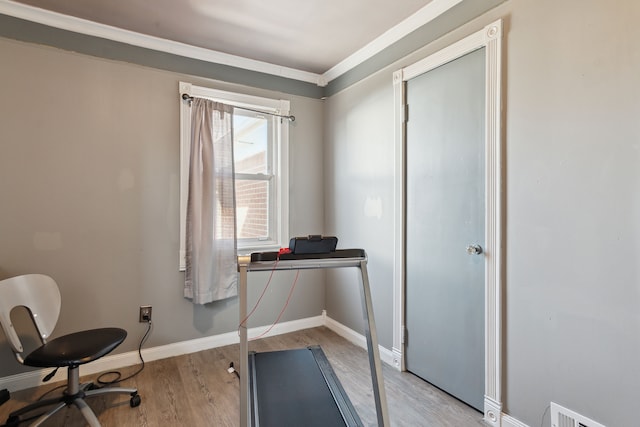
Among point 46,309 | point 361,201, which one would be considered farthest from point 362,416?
point 46,309

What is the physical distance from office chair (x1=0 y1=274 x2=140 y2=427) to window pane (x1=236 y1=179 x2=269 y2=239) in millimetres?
1352

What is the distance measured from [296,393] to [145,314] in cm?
149

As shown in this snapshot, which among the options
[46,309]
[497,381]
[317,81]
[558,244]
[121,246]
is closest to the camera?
[558,244]

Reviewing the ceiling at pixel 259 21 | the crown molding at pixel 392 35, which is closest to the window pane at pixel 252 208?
the ceiling at pixel 259 21

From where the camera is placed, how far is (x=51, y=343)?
74.6 inches

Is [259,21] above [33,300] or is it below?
above

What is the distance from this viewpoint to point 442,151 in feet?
7.04

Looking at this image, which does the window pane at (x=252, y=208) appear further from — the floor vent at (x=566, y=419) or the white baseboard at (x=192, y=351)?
the floor vent at (x=566, y=419)

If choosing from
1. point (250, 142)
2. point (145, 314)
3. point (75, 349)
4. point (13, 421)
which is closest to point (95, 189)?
point (145, 314)

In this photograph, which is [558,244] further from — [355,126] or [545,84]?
[355,126]

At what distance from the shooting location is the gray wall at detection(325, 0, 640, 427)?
1.33m

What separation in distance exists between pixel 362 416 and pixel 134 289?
1.96 m

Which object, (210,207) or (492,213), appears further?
(210,207)

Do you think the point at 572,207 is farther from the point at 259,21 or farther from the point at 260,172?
the point at 260,172
